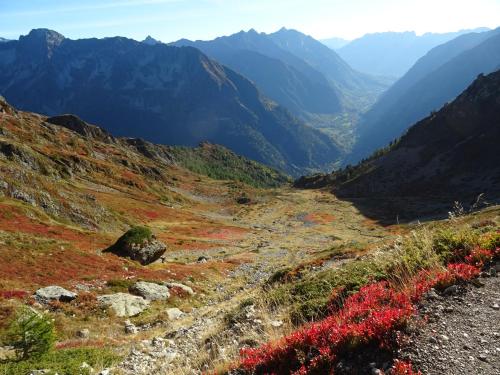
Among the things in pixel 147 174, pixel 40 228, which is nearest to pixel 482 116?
pixel 147 174

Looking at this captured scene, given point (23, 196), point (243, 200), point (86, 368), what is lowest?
point (243, 200)

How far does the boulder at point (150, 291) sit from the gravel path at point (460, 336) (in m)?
24.3

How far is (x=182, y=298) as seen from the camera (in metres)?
32.3

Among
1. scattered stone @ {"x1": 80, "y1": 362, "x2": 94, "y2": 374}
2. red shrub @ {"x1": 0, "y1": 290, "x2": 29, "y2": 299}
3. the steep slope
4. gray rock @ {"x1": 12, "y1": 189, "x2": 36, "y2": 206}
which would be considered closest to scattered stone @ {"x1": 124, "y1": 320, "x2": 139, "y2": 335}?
red shrub @ {"x1": 0, "y1": 290, "x2": 29, "y2": 299}

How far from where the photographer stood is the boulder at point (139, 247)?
152 feet

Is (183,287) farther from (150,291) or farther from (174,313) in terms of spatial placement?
(174,313)

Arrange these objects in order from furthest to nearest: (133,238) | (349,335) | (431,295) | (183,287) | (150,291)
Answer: (133,238) → (183,287) → (150,291) → (431,295) → (349,335)

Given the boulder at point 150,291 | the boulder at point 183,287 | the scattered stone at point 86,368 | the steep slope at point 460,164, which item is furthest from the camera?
the steep slope at point 460,164

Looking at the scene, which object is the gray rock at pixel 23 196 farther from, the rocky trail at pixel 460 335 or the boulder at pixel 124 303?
the rocky trail at pixel 460 335

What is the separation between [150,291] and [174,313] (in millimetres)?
4410

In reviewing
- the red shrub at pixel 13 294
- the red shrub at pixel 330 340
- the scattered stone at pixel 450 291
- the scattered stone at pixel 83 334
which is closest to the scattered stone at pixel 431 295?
the scattered stone at pixel 450 291

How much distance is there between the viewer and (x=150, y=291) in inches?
1202

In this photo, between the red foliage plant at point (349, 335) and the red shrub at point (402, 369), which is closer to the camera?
the red shrub at point (402, 369)

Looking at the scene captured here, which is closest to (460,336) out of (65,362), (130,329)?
(65,362)
